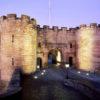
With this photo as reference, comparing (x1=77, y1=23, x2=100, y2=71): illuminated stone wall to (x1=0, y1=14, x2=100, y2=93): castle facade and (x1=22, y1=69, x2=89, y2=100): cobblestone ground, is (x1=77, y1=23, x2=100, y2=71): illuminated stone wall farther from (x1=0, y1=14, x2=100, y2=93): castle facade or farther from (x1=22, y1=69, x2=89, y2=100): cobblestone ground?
(x1=22, y1=69, x2=89, y2=100): cobblestone ground

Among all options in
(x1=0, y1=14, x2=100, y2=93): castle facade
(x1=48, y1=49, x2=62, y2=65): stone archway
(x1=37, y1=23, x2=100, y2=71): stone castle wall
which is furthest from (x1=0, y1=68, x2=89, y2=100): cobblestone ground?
(x1=48, y1=49, x2=62, y2=65): stone archway

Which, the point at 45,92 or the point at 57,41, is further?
the point at 57,41

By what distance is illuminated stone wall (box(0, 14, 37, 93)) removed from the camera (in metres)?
17.7

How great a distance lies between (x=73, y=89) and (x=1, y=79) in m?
7.19

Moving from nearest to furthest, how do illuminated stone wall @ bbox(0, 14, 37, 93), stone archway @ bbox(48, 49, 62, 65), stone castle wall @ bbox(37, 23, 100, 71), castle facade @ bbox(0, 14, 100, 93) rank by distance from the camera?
illuminated stone wall @ bbox(0, 14, 37, 93)
castle facade @ bbox(0, 14, 100, 93)
stone castle wall @ bbox(37, 23, 100, 71)
stone archway @ bbox(48, 49, 62, 65)

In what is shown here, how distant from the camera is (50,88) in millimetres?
13898

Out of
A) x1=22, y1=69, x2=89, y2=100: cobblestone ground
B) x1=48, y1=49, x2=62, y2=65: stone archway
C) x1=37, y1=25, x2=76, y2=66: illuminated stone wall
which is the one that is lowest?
x1=22, y1=69, x2=89, y2=100: cobblestone ground

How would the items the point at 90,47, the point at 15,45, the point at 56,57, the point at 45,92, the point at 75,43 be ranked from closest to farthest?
the point at 45,92
the point at 15,45
the point at 90,47
the point at 75,43
the point at 56,57

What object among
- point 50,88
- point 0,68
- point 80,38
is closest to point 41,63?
point 80,38

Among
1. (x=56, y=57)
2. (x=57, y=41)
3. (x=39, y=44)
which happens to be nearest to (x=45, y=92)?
(x=39, y=44)

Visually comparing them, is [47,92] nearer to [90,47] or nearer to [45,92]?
[45,92]

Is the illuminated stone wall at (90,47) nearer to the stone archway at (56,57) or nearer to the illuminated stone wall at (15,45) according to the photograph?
the stone archway at (56,57)

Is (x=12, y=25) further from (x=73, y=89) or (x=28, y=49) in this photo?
(x=73, y=89)

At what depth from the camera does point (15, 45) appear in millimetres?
17734
